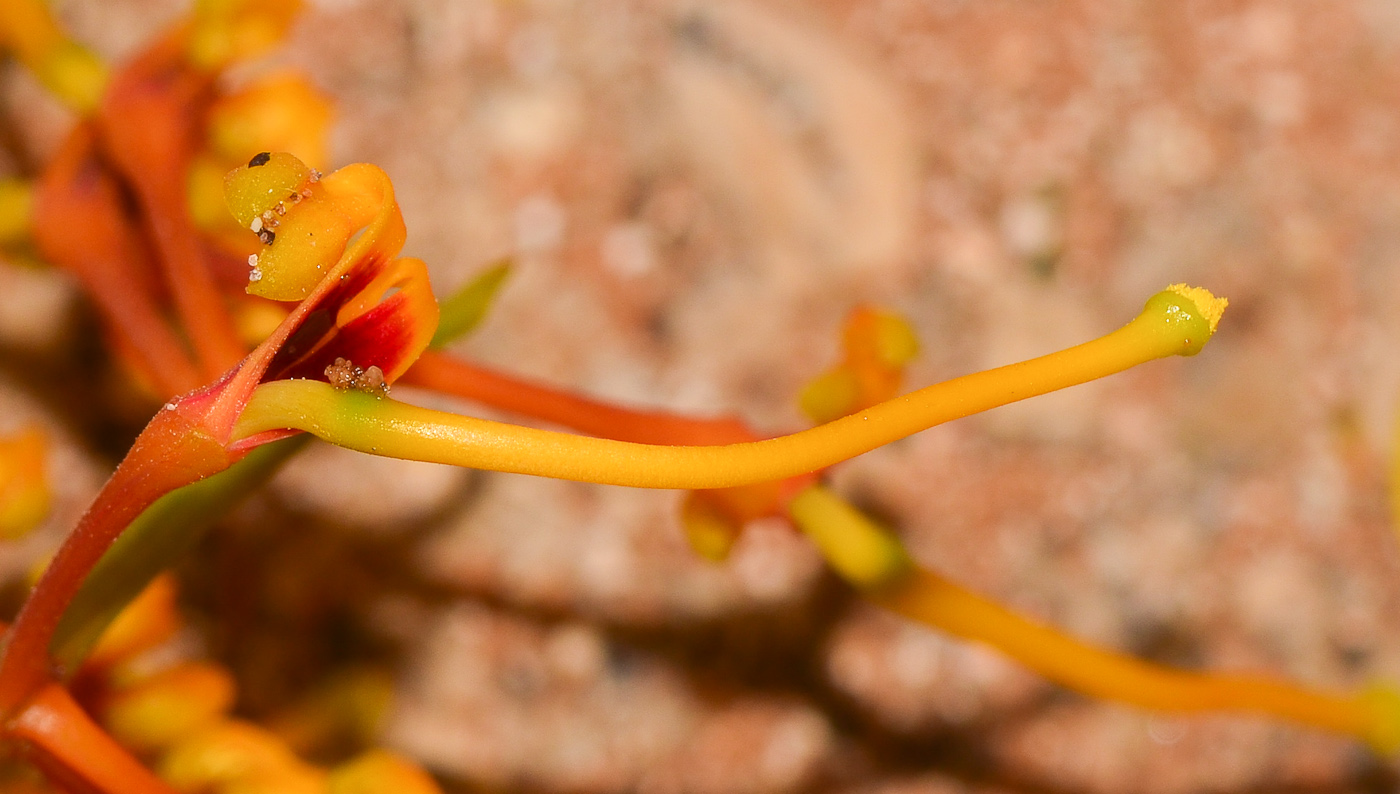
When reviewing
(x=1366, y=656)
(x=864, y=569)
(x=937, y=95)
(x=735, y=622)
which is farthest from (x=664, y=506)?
(x=1366, y=656)

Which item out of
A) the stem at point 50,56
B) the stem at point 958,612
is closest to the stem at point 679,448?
the stem at point 958,612

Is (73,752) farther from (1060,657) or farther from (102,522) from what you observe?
(1060,657)

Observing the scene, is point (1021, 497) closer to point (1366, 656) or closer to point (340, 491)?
point (1366, 656)

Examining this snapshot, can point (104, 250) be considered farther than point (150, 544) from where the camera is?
Yes

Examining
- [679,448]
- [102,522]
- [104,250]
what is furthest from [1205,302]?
[104,250]

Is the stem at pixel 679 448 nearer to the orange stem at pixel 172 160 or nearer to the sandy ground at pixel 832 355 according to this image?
the orange stem at pixel 172 160

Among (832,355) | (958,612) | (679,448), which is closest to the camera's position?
(679,448)

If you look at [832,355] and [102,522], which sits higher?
[832,355]
